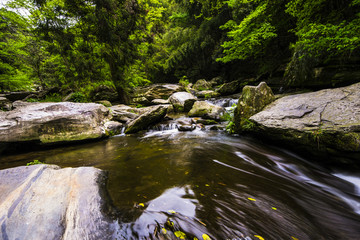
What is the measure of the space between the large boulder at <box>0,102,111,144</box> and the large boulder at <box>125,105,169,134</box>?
45.4 inches

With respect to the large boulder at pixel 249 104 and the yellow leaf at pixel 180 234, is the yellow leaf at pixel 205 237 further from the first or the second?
the large boulder at pixel 249 104

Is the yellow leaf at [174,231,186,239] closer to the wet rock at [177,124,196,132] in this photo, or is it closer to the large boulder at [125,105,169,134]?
the wet rock at [177,124,196,132]

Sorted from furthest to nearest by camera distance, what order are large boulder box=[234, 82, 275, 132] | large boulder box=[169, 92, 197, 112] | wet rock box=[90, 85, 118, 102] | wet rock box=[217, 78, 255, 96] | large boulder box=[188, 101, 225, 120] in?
wet rock box=[217, 78, 255, 96], wet rock box=[90, 85, 118, 102], large boulder box=[169, 92, 197, 112], large boulder box=[188, 101, 225, 120], large boulder box=[234, 82, 275, 132]

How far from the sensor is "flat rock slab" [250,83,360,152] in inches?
101

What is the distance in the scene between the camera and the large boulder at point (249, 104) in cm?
478

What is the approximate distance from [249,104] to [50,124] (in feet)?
21.6

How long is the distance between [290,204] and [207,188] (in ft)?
3.49

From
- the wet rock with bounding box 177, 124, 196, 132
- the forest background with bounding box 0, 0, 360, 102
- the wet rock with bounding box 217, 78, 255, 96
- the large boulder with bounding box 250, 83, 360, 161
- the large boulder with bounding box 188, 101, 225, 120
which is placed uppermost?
the forest background with bounding box 0, 0, 360, 102

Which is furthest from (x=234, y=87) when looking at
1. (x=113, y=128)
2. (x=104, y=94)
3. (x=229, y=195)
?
(x=229, y=195)

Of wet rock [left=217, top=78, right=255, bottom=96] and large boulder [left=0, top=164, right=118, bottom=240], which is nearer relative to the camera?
large boulder [left=0, top=164, right=118, bottom=240]

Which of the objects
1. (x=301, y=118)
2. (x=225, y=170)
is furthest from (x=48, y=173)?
(x=301, y=118)

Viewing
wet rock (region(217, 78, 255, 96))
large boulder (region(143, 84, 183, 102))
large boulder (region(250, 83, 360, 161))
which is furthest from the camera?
wet rock (region(217, 78, 255, 96))

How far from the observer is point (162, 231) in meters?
1.15

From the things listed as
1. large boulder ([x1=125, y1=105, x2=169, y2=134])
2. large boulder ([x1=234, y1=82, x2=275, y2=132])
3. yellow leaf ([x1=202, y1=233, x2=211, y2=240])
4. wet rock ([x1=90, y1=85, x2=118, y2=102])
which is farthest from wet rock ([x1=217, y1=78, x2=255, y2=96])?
yellow leaf ([x1=202, y1=233, x2=211, y2=240])
